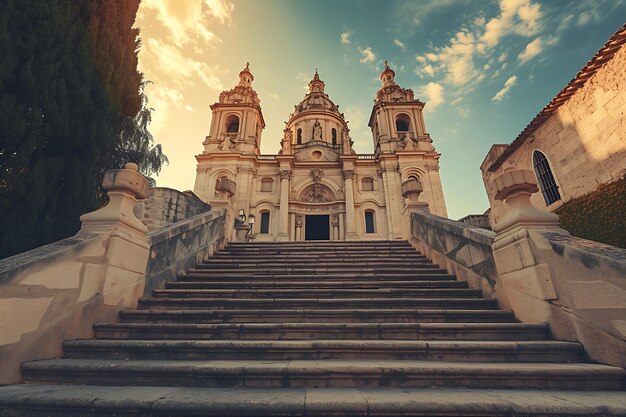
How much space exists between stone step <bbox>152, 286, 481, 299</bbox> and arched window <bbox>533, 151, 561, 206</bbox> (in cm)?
916

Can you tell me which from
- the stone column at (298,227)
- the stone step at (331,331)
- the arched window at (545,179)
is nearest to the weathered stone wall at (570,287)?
the stone step at (331,331)

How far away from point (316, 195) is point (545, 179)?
56.6 feet

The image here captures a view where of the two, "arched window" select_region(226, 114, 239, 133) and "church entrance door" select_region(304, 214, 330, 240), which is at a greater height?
"arched window" select_region(226, 114, 239, 133)

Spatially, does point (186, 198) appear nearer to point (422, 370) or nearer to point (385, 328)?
point (385, 328)

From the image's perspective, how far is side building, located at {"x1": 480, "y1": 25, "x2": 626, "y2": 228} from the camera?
25.7ft

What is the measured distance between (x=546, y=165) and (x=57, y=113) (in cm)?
1563

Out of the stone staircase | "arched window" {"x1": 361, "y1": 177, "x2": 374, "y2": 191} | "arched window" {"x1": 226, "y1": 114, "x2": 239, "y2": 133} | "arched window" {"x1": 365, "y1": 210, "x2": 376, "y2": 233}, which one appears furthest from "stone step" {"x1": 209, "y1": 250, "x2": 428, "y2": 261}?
"arched window" {"x1": 226, "y1": 114, "x2": 239, "y2": 133}

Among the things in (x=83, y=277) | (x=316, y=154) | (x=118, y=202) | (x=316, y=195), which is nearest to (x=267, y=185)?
(x=316, y=195)

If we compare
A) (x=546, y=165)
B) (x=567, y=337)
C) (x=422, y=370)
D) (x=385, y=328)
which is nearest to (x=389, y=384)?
(x=422, y=370)

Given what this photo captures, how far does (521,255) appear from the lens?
372cm

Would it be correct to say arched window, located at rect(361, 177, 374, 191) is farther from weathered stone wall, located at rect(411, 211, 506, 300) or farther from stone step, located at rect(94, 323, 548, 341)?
stone step, located at rect(94, 323, 548, 341)

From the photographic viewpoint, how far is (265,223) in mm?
23797

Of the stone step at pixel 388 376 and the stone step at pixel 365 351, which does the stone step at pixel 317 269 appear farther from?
the stone step at pixel 388 376

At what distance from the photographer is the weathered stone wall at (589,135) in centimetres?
786
